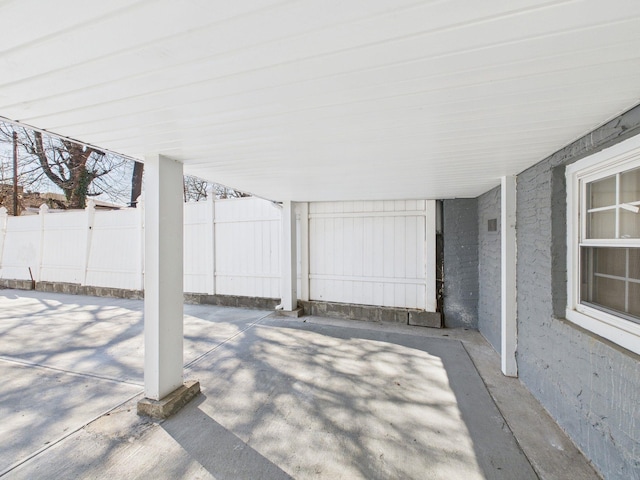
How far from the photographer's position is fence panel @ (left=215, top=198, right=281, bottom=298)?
595 centimetres

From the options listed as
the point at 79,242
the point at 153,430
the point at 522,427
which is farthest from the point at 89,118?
the point at 79,242

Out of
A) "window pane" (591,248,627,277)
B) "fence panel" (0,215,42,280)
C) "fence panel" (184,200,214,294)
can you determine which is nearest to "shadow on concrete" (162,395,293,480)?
"window pane" (591,248,627,277)

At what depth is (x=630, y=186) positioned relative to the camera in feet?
5.83

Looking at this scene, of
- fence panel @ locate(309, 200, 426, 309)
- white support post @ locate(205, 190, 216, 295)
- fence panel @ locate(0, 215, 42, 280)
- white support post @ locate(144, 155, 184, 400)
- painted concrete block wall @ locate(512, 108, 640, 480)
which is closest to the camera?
painted concrete block wall @ locate(512, 108, 640, 480)

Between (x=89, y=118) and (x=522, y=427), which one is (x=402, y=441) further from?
(x=89, y=118)

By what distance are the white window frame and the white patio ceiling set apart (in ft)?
0.87

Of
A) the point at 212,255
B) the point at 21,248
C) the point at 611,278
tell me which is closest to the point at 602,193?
the point at 611,278

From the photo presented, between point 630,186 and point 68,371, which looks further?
point 68,371

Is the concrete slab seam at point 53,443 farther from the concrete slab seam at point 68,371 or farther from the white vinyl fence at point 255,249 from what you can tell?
the white vinyl fence at point 255,249

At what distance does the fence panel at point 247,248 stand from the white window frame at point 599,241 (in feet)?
15.3

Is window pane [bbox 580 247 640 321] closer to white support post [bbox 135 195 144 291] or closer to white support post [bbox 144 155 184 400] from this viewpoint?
white support post [bbox 144 155 184 400]

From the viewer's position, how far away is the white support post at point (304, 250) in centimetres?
569

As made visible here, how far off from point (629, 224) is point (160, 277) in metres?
3.47

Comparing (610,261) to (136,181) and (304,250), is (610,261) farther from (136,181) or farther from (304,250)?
(136,181)
